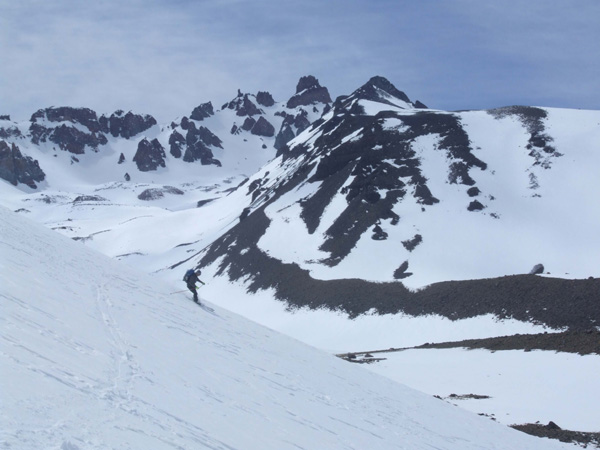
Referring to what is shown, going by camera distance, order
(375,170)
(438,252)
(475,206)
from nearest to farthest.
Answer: (438,252), (475,206), (375,170)

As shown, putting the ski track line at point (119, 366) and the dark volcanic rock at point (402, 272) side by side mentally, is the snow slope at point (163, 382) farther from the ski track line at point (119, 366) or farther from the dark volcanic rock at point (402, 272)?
the dark volcanic rock at point (402, 272)

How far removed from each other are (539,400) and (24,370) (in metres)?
23.1

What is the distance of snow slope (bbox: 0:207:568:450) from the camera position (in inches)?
342

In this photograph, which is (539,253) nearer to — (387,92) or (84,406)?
(84,406)

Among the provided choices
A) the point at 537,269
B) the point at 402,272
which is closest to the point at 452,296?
the point at 402,272

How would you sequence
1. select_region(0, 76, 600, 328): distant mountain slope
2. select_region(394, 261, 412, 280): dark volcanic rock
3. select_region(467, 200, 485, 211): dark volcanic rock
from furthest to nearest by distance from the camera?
select_region(467, 200, 485, 211): dark volcanic rock → select_region(394, 261, 412, 280): dark volcanic rock → select_region(0, 76, 600, 328): distant mountain slope

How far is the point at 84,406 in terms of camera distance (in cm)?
888

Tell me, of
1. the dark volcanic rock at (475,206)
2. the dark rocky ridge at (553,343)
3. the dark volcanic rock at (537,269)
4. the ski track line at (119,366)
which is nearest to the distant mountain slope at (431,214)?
the dark volcanic rock at (475,206)

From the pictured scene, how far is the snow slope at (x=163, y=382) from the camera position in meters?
8.68

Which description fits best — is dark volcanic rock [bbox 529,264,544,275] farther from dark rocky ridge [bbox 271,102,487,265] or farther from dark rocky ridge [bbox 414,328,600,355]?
dark rocky ridge [bbox 414,328,600,355]

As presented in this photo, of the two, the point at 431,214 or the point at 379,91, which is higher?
the point at 379,91

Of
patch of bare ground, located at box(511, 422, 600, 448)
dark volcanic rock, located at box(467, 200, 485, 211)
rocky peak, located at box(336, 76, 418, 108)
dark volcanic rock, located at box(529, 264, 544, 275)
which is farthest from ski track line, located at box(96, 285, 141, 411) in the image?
rocky peak, located at box(336, 76, 418, 108)

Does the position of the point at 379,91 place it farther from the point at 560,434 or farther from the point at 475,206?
the point at 560,434

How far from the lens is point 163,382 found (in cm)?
1226
